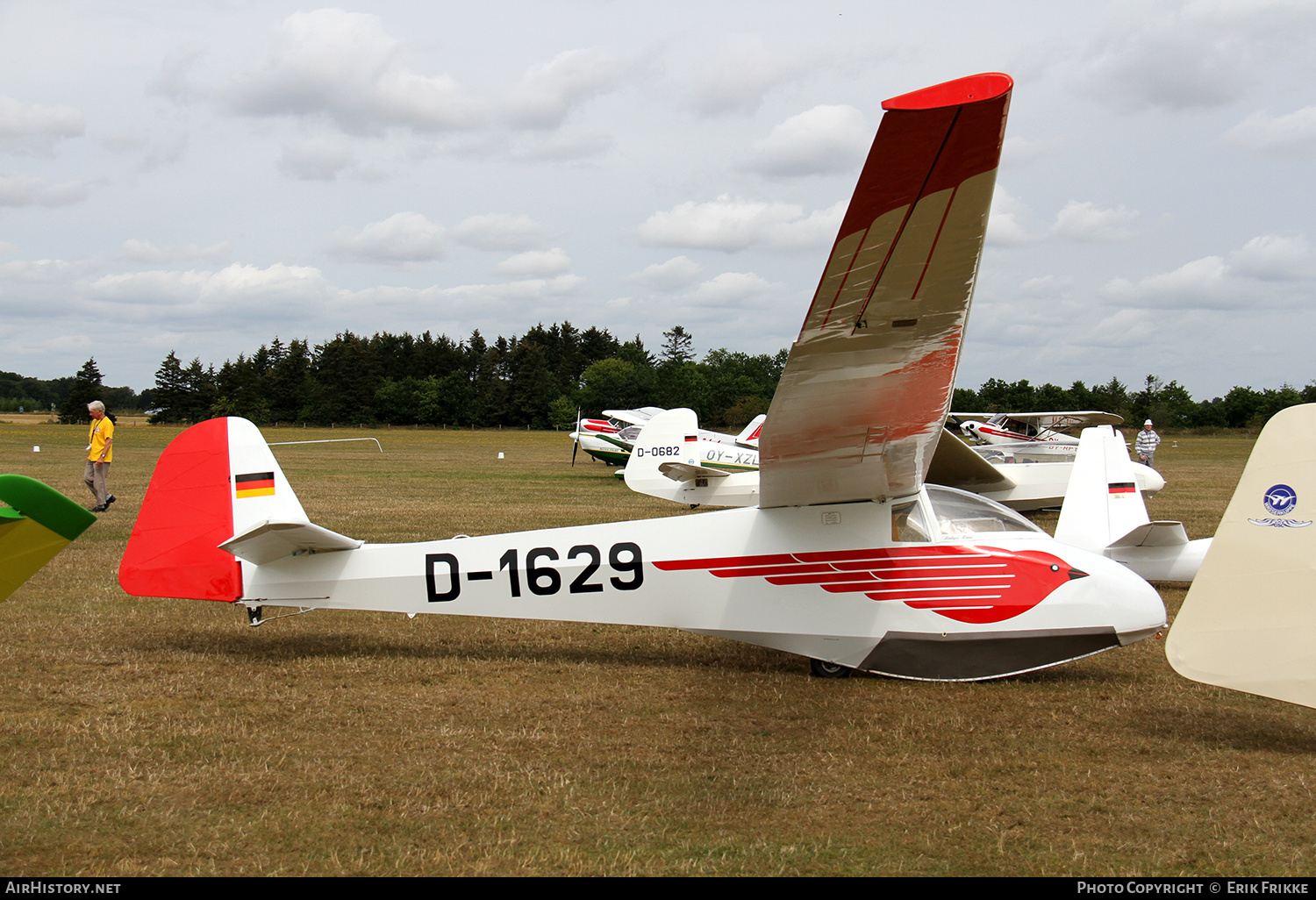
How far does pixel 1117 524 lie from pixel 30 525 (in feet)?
28.3

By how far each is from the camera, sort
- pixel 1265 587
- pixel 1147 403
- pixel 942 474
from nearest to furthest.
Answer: pixel 1265 587 → pixel 942 474 → pixel 1147 403

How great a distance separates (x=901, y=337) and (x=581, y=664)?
3.59m

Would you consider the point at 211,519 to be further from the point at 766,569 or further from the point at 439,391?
the point at 439,391

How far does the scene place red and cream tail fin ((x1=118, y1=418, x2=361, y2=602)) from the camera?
225 inches

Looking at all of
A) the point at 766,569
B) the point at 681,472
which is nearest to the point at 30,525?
the point at 766,569

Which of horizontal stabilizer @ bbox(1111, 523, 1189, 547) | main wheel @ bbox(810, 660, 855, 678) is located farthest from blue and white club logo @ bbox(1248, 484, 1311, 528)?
horizontal stabilizer @ bbox(1111, 523, 1189, 547)

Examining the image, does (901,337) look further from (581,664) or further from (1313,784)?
(581,664)

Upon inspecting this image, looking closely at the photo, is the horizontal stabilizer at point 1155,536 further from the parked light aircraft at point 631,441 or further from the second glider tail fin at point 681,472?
the parked light aircraft at point 631,441

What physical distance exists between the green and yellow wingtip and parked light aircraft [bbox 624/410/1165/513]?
11912 mm

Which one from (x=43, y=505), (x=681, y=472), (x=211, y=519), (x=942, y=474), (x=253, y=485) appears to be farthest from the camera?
(x=681, y=472)

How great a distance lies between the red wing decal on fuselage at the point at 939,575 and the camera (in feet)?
17.9

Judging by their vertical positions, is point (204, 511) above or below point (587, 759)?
above

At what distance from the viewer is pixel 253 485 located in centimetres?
604

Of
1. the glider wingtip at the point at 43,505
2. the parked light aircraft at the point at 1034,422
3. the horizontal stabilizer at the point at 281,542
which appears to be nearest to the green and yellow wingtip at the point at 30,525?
the glider wingtip at the point at 43,505
